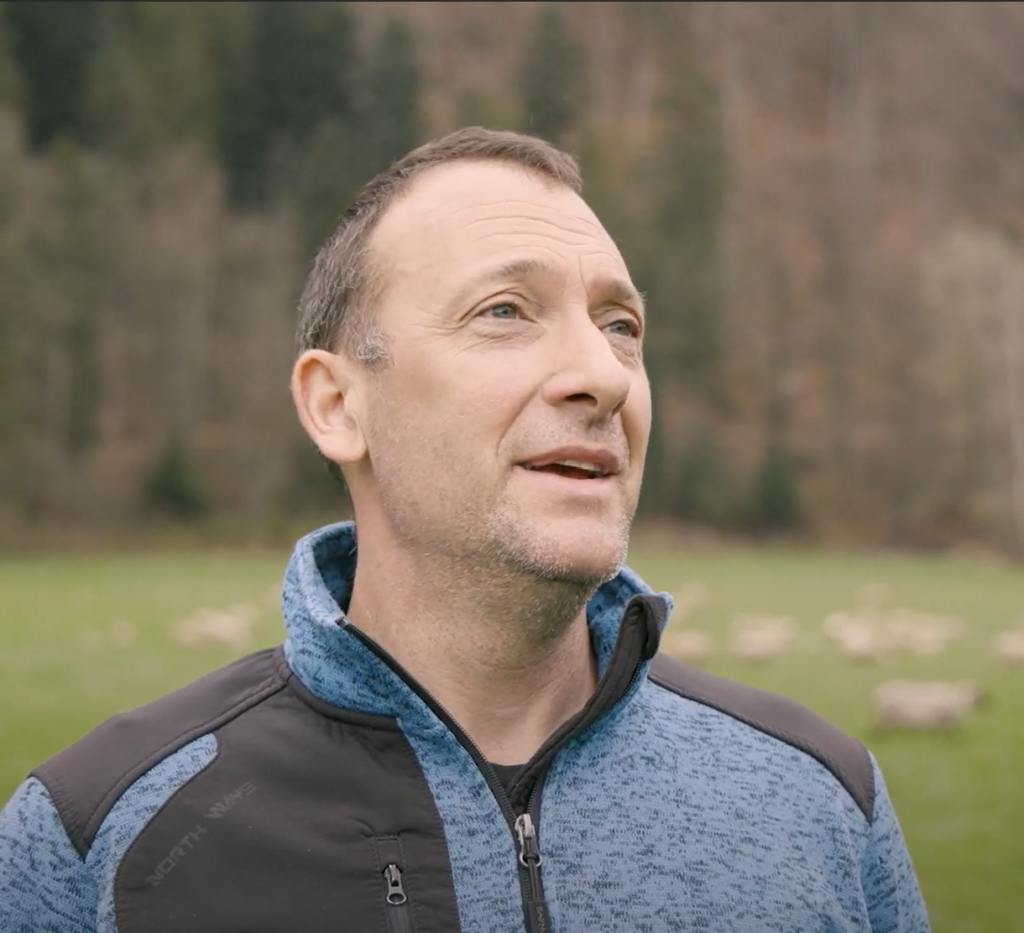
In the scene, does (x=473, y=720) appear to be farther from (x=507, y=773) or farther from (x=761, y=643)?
(x=761, y=643)

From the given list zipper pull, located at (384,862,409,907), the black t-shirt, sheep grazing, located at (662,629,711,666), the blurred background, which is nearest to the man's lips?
the black t-shirt

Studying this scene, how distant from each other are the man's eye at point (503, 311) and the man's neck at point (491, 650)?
0.31 meters

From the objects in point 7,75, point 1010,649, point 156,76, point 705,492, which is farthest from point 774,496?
point 7,75

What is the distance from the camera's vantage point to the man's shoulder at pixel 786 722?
161cm

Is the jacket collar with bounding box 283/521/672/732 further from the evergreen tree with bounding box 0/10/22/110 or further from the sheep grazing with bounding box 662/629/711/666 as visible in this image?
the sheep grazing with bounding box 662/629/711/666

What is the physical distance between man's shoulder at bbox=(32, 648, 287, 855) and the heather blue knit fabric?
16 millimetres

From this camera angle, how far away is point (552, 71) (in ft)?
25.0

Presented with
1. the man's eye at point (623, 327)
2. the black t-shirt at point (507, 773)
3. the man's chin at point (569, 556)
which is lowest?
the black t-shirt at point (507, 773)

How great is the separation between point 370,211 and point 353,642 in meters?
0.61

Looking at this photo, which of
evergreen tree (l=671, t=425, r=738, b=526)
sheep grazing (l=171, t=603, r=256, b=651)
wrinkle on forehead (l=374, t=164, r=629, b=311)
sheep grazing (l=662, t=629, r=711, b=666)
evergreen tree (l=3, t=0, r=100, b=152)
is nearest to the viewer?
wrinkle on forehead (l=374, t=164, r=629, b=311)

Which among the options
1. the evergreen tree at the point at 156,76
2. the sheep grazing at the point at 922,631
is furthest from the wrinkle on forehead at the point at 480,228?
the sheep grazing at the point at 922,631

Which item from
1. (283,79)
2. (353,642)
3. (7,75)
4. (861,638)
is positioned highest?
(7,75)

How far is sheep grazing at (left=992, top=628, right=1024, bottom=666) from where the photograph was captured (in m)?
11.8

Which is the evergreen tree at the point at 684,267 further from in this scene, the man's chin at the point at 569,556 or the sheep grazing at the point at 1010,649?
the man's chin at the point at 569,556
